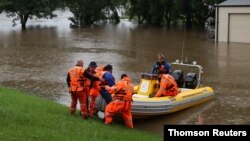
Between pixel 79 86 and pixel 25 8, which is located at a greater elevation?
pixel 25 8

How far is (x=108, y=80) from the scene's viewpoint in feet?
37.4

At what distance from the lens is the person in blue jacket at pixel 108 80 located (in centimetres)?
1141

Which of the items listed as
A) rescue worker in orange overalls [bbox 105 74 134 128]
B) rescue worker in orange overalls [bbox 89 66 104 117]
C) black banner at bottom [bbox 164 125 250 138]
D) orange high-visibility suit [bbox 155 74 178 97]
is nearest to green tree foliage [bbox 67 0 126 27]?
orange high-visibility suit [bbox 155 74 178 97]

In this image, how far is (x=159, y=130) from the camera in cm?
1267

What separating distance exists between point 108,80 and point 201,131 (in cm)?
419

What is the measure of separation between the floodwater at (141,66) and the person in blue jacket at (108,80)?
1.60 m

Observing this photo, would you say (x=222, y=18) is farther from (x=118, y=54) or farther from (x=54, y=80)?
(x=54, y=80)

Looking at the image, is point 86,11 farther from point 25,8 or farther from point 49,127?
point 49,127

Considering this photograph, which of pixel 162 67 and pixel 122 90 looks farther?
pixel 162 67

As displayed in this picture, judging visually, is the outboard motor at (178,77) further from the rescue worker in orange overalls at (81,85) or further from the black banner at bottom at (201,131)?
the black banner at bottom at (201,131)

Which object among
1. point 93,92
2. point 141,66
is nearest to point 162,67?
point 93,92

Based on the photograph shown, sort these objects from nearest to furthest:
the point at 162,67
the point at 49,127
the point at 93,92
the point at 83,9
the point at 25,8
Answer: the point at 49,127 < the point at 93,92 < the point at 162,67 < the point at 25,8 < the point at 83,9

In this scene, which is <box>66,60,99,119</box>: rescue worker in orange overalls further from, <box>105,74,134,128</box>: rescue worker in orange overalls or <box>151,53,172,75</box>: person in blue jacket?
<box>151,53,172,75</box>: person in blue jacket

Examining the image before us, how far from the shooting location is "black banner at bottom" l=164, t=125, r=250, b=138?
24.3 feet
